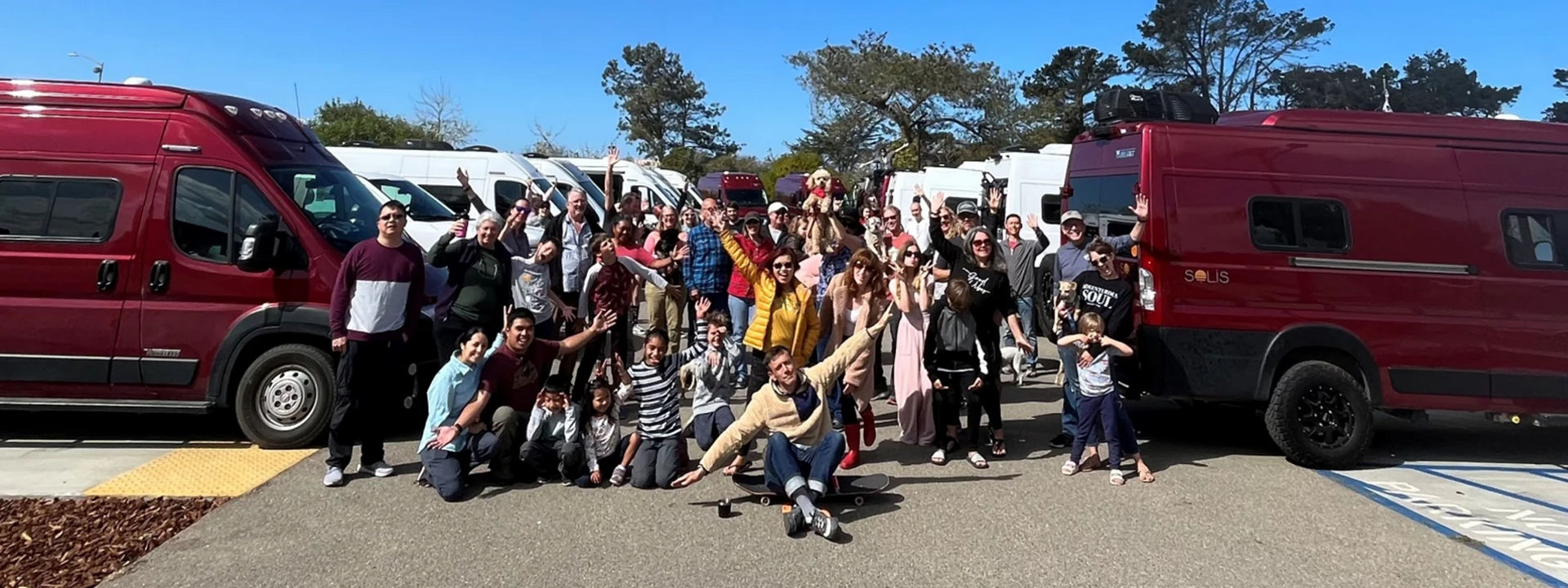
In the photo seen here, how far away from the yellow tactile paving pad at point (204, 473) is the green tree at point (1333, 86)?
176 feet

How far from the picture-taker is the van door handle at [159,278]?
6.38 meters

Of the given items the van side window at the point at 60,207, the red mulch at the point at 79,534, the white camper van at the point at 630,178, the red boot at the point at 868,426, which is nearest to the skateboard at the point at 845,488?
the red boot at the point at 868,426

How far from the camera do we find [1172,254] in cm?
618

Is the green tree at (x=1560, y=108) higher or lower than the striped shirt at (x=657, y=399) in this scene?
higher

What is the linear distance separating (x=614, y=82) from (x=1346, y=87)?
47.5 m

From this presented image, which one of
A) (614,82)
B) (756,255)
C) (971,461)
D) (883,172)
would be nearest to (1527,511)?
(971,461)

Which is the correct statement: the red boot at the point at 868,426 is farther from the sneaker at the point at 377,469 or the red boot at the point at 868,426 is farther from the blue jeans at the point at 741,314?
the sneaker at the point at 377,469

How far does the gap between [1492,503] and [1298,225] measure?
2.01 metres

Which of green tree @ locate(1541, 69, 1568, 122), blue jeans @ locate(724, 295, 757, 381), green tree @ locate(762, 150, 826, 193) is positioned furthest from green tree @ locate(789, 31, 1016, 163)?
blue jeans @ locate(724, 295, 757, 381)

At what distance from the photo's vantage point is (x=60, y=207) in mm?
6426

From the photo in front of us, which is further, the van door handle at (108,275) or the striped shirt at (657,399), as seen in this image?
the van door handle at (108,275)

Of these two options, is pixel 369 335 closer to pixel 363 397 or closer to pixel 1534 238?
pixel 363 397

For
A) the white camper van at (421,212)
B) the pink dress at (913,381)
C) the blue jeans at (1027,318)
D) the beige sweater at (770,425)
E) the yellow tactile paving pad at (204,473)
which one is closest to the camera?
the beige sweater at (770,425)

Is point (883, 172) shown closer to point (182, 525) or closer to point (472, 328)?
point (472, 328)
